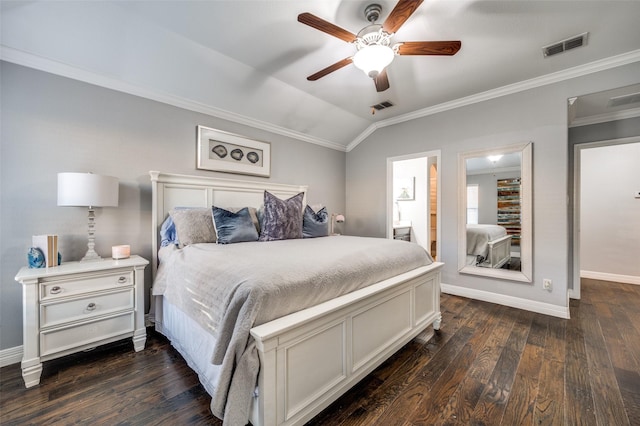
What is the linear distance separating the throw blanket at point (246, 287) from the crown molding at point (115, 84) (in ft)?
5.50

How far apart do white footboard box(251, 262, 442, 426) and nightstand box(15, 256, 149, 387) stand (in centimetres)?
150

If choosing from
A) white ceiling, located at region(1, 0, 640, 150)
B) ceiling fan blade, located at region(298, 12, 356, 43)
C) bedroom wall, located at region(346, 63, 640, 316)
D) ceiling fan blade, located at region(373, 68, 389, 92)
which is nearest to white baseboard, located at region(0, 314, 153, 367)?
white ceiling, located at region(1, 0, 640, 150)

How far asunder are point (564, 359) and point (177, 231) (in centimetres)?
341

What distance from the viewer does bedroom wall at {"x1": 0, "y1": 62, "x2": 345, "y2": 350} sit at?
6.43ft

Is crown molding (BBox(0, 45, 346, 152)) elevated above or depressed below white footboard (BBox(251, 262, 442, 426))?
above

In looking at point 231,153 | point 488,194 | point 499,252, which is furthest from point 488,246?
point 231,153

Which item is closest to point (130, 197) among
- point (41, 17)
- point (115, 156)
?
point (115, 156)

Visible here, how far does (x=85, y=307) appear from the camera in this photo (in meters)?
1.88

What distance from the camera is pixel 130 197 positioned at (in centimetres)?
249

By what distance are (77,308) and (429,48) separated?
3195mm

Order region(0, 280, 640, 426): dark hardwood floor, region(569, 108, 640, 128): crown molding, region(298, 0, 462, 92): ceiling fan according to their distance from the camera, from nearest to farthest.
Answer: region(0, 280, 640, 426): dark hardwood floor < region(298, 0, 462, 92): ceiling fan < region(569, 108, 640, 128): crown molding

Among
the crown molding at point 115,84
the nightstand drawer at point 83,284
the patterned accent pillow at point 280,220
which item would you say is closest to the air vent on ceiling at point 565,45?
the patterned accent pillow at point 280,220

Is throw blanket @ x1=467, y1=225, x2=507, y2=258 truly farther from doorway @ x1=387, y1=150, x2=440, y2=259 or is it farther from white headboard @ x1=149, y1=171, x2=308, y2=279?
white headboard @ x1=149, y1=171, x2=308, y2=279

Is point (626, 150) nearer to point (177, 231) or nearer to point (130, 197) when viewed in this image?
point (177, 231)
